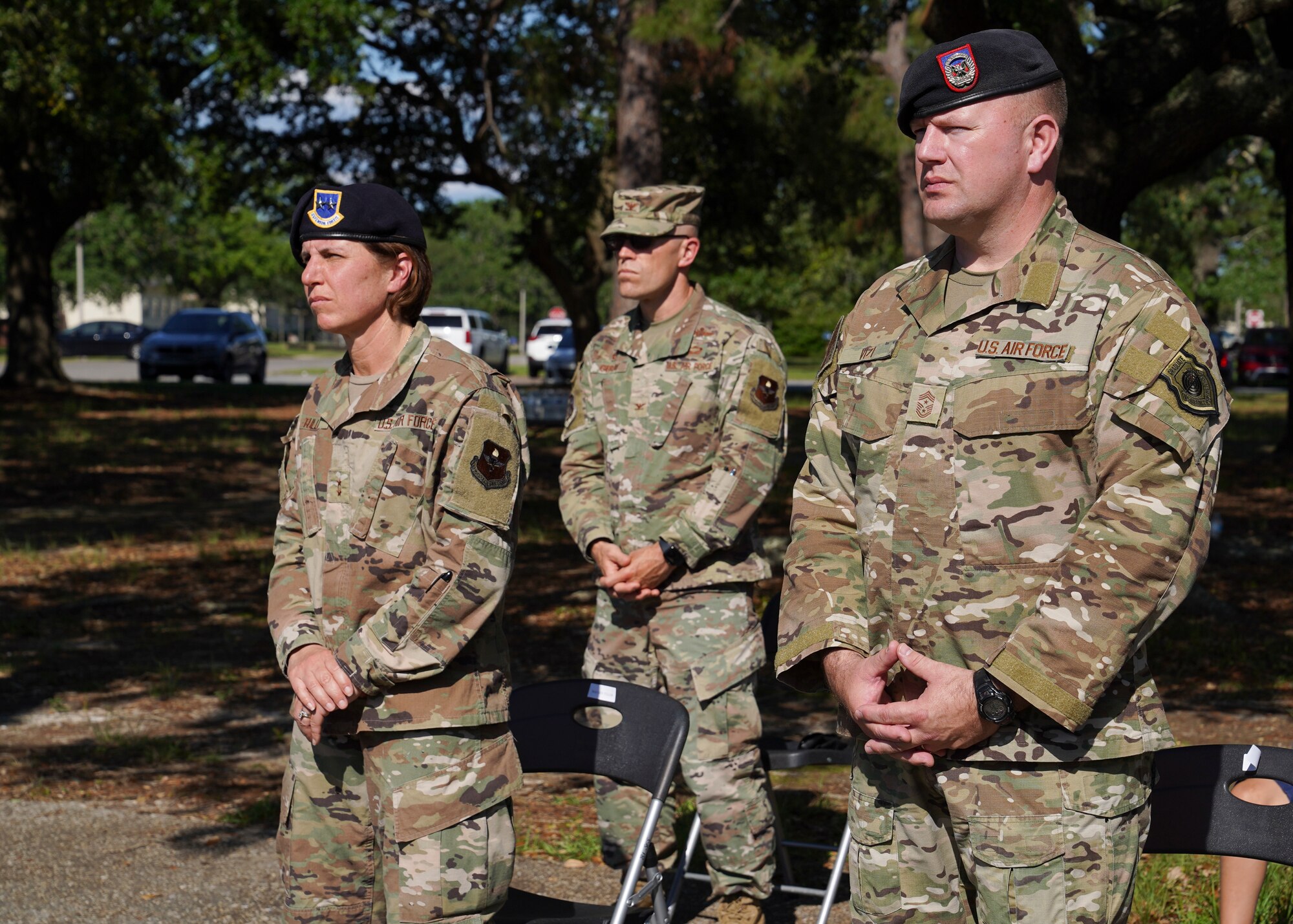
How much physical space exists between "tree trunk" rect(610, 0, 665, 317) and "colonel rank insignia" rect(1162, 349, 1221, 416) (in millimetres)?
9597

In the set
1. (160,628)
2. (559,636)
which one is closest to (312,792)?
(559,636)

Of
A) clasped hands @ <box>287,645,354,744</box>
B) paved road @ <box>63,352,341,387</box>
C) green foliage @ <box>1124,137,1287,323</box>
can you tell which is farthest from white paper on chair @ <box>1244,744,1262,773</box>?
paved road @ <box>63,352,341,387</box>

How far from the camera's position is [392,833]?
9.31ft

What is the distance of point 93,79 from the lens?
15477 mm

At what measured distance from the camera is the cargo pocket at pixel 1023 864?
7.39 feet

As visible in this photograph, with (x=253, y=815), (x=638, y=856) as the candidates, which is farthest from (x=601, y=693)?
(x=253, y=815)

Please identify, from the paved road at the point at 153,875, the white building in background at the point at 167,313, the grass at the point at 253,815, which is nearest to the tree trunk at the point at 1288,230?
the paved road at the point at 153,875

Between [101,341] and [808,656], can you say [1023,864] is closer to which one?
[808,656]

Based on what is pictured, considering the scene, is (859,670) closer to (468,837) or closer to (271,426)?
(468,837)

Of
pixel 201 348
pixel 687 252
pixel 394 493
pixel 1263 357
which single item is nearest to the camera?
pixel 394 493

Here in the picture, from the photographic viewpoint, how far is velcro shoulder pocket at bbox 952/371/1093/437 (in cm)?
226

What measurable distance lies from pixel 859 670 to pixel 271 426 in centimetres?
1856

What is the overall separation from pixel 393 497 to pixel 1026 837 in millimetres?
1458

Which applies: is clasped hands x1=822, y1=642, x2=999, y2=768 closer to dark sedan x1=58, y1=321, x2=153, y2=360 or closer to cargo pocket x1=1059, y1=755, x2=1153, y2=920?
cargo pocket x1=1059, y1=755, x2=1153, y2=920
